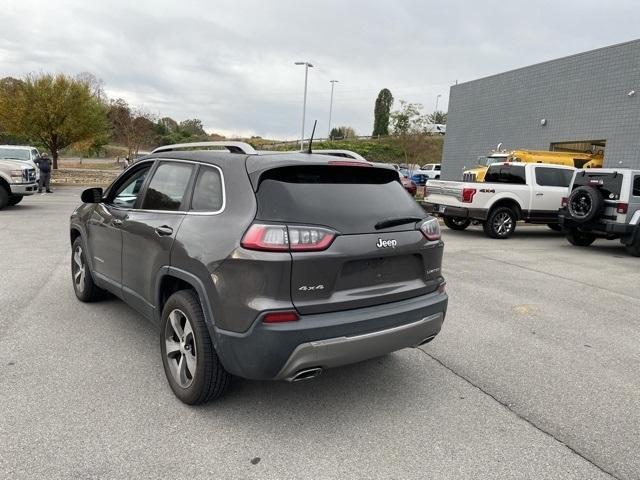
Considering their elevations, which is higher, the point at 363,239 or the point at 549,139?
the point at 549,139

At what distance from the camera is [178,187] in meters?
3.60

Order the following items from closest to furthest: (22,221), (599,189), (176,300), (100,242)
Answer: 1. (176,300)
2. (100,242)
3. (599,189)
4. (22,221)

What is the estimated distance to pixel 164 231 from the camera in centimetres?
346

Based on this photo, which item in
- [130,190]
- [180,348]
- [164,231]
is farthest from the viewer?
[130,190]

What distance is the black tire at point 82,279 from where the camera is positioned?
520cm

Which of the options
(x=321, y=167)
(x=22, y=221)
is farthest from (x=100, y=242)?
(x=22, y=221)

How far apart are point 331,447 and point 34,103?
30.4m

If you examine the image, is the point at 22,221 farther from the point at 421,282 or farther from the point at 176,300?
the point at 421,282

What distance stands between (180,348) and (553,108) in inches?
847

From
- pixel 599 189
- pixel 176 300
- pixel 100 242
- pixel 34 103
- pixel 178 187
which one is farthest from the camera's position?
pixel 34 103

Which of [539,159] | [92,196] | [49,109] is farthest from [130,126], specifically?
[92,196]

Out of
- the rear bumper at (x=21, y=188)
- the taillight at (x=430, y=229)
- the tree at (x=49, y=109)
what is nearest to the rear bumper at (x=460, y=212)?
the taillight at (x=430, y=229)

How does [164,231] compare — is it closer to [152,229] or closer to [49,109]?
[152,229]

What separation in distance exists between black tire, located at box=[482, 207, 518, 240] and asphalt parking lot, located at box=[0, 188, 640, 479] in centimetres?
661
